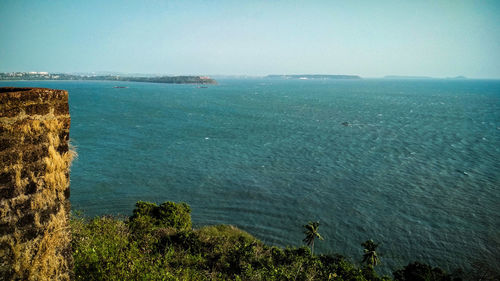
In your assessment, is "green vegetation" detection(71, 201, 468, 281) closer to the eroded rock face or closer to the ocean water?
the eroded rock face

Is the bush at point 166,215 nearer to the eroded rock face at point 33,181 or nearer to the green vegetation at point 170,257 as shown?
the green vegetation at point 170,257

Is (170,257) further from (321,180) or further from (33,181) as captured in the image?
(321,180)

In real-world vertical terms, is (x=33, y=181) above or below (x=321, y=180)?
Result: above

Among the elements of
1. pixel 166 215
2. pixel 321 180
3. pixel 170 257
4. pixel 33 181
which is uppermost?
pixel 33 181

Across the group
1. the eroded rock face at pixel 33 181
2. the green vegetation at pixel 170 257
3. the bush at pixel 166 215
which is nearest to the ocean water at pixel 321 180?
the bush at pixel 166 215

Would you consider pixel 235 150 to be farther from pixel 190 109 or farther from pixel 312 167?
pixel 190 109

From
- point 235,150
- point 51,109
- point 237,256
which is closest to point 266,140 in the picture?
point 235,150

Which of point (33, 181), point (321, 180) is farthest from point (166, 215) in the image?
point (321, 180)

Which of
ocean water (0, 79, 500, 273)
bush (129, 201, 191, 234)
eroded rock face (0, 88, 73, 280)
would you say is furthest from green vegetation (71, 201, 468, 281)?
ocean water (0, 79, 500, 273)
